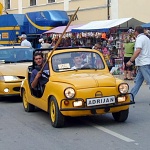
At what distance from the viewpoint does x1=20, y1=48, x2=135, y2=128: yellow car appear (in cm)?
776

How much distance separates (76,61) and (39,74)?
0.81 metres

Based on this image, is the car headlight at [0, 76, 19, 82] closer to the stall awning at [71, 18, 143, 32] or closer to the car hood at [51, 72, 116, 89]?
the car hood at [51, 72, 116, 89]

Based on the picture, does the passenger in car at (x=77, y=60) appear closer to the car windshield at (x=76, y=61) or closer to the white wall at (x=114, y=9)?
the car windshield at (x=76, y=61)

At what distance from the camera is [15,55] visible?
43.6 ft

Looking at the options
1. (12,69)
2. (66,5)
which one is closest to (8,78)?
(12,69)

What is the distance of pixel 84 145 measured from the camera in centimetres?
677

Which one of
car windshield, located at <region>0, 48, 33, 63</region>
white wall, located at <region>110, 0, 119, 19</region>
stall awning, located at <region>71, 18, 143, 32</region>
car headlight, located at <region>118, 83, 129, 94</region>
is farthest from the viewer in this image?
white wall, located at <region>110, 0, 119, 19</region>

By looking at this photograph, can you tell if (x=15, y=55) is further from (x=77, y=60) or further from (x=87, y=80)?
(x=87, y=80)

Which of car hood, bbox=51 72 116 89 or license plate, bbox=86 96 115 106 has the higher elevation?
car hood, bbox=51 72 116 89

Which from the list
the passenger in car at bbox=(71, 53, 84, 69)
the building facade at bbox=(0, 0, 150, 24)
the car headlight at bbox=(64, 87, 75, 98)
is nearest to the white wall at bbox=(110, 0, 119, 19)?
the building facade at bbox=(0, 0, 150, 24)

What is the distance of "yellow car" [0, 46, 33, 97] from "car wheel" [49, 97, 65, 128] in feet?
11.8

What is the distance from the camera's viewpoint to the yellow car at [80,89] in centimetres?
776

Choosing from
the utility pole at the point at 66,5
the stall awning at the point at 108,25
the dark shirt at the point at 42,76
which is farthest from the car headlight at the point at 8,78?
the utility pole at the point at 66,5

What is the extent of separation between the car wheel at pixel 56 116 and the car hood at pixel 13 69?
3.72 metres
